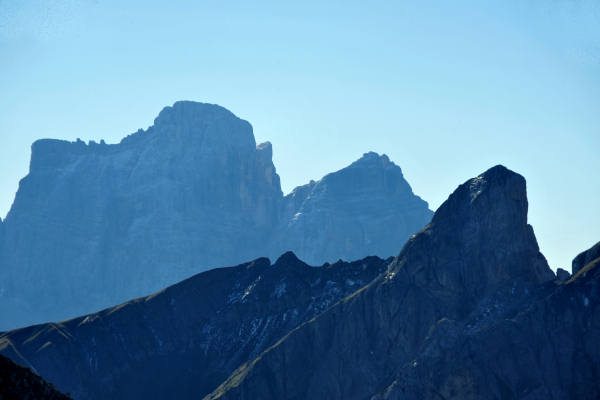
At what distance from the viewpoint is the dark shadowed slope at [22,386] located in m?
114

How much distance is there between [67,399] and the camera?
115 meters

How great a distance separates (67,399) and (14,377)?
279 inches

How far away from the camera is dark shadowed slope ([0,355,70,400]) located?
114000 millimetres

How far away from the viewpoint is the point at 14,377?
116000mm

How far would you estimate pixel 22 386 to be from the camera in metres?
116
